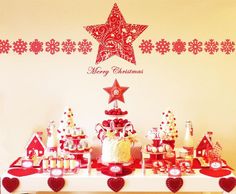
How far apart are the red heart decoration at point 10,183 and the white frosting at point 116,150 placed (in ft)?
1.72

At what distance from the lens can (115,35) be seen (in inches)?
114

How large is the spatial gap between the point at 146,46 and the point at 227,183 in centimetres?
117

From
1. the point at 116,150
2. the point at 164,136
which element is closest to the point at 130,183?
the point at 116,150

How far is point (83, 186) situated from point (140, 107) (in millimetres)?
910

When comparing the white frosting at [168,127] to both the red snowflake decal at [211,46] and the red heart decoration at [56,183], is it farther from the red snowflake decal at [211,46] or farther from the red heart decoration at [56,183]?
the red heart decoration at [56,183]

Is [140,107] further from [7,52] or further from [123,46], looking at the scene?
[7,52]

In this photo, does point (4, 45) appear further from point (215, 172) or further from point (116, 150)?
point (215, 172)

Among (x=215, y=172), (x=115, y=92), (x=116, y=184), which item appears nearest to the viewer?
(x=116, y=184)

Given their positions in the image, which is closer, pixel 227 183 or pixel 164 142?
pixel 227 183

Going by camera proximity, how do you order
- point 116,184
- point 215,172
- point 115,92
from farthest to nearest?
point 115,92 < point 215,172 < point 116,184

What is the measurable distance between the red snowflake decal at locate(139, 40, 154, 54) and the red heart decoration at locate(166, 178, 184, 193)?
1.05 m

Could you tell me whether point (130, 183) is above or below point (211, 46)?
below

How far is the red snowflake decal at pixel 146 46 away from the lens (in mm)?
2889

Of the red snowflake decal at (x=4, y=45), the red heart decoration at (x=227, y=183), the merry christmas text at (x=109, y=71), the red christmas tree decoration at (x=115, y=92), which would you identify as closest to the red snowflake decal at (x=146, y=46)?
the merry christmas text at (x=109, y=71)
